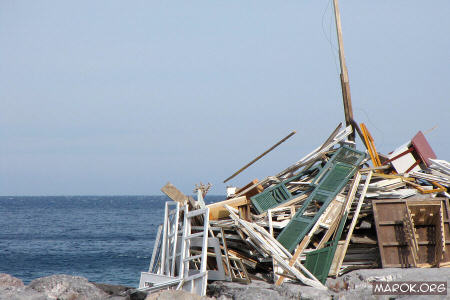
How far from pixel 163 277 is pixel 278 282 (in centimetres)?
258

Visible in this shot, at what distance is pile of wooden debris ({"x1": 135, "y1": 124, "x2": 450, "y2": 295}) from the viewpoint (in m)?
12.6

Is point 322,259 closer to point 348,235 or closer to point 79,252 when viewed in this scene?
point 348,235

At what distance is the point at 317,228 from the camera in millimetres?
13141

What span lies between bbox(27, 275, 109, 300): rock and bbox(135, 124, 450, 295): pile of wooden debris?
4.38ft

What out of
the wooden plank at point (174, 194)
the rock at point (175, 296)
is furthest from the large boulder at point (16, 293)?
the wooden plank at point (174, 194)

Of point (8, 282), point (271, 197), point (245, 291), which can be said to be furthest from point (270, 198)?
point (8, 282)

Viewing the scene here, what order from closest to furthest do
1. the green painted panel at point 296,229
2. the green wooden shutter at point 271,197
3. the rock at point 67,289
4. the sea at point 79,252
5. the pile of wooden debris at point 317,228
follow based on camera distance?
1. the pile of wooden debris at point 317,228
2. the green painted panel at point 296,229
3. the rock at point 67,289
4. the green wooden shutter at point 271,197
5. the sea at point 79,252

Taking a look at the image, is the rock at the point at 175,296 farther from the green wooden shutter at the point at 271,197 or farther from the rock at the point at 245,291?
the green wooden shutter at the point at 271,197

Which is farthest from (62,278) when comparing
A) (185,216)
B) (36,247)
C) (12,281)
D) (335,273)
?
(36,247)

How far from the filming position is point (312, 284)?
11594 mm

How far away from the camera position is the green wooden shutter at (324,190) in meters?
13.1

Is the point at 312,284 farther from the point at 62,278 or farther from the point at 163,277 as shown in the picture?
the point at 62,278

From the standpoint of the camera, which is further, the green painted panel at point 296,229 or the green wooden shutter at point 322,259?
the green painted panel at point 296,229

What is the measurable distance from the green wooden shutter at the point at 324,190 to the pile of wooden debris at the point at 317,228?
0.02 meters
